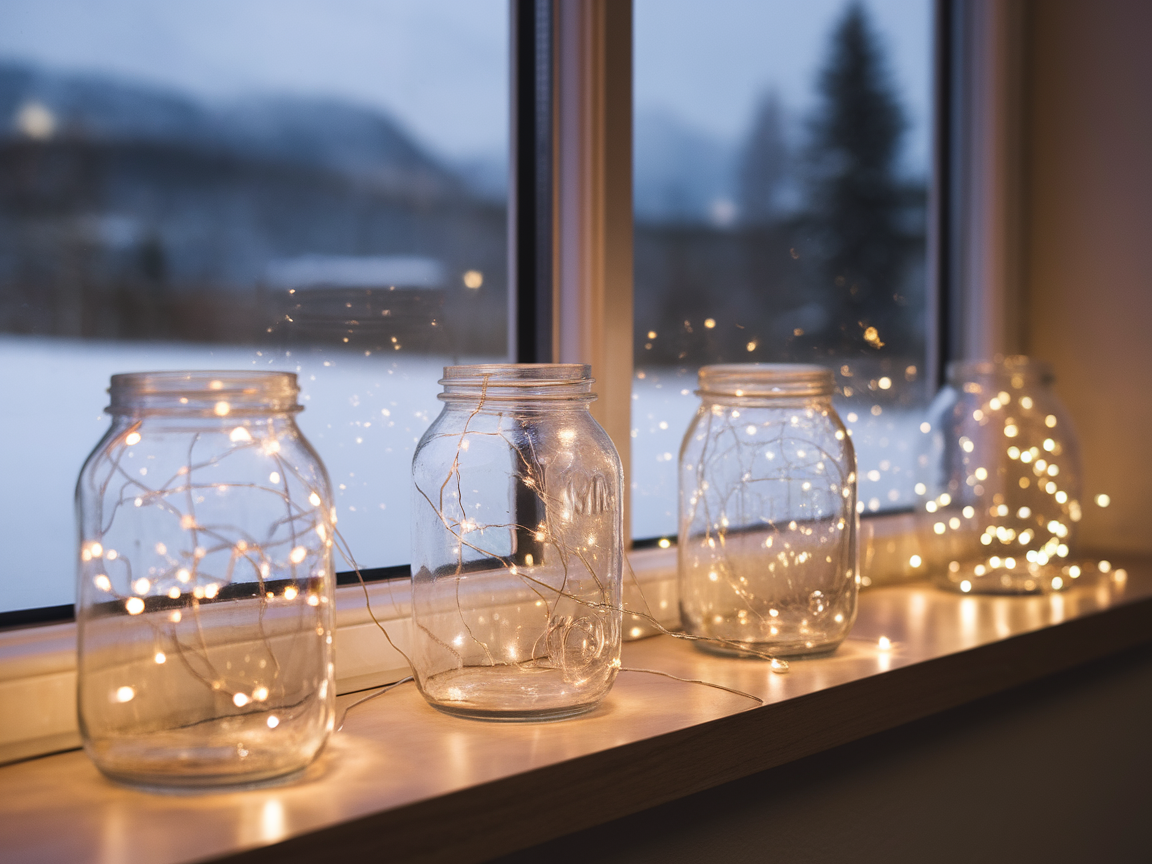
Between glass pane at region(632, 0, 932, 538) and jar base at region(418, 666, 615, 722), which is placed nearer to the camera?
jar base at region(418, 666, 615, 722)

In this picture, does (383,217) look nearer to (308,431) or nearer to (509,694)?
(308,431)

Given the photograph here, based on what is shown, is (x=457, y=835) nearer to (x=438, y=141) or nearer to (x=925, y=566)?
(x=438, y=141)

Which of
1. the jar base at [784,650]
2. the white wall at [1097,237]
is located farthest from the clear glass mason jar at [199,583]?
the white wall at [1097,237]

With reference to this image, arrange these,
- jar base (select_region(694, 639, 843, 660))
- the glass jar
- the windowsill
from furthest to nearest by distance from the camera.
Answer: the glass jar
jar base (select_region(694, 639, 843, 660))
the windowsill

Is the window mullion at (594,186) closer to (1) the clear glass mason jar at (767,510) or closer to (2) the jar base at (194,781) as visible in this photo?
(1) the clear glass mason jar at (767,510)

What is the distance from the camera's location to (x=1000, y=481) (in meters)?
1.38

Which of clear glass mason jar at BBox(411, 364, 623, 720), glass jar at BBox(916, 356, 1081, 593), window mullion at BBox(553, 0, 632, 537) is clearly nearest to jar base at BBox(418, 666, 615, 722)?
clear glass mason jar at BBox(411, 364, 623, 720)

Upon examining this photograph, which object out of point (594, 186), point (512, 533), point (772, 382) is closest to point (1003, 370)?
point (772, 382)

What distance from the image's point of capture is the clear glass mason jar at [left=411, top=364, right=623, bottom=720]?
0.83m

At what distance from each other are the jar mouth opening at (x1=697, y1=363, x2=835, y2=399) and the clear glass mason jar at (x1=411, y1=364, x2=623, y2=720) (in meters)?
0.22

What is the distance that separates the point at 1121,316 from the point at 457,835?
1.38 metres

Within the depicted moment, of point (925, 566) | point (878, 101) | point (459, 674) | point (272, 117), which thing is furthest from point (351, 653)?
point (878, 101)

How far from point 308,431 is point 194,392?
0.25m

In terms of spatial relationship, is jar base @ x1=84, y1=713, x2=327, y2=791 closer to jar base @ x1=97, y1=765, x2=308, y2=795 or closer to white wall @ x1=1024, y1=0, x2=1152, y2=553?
jar base @ x1=97, y1=765, x2=308, y2=795
